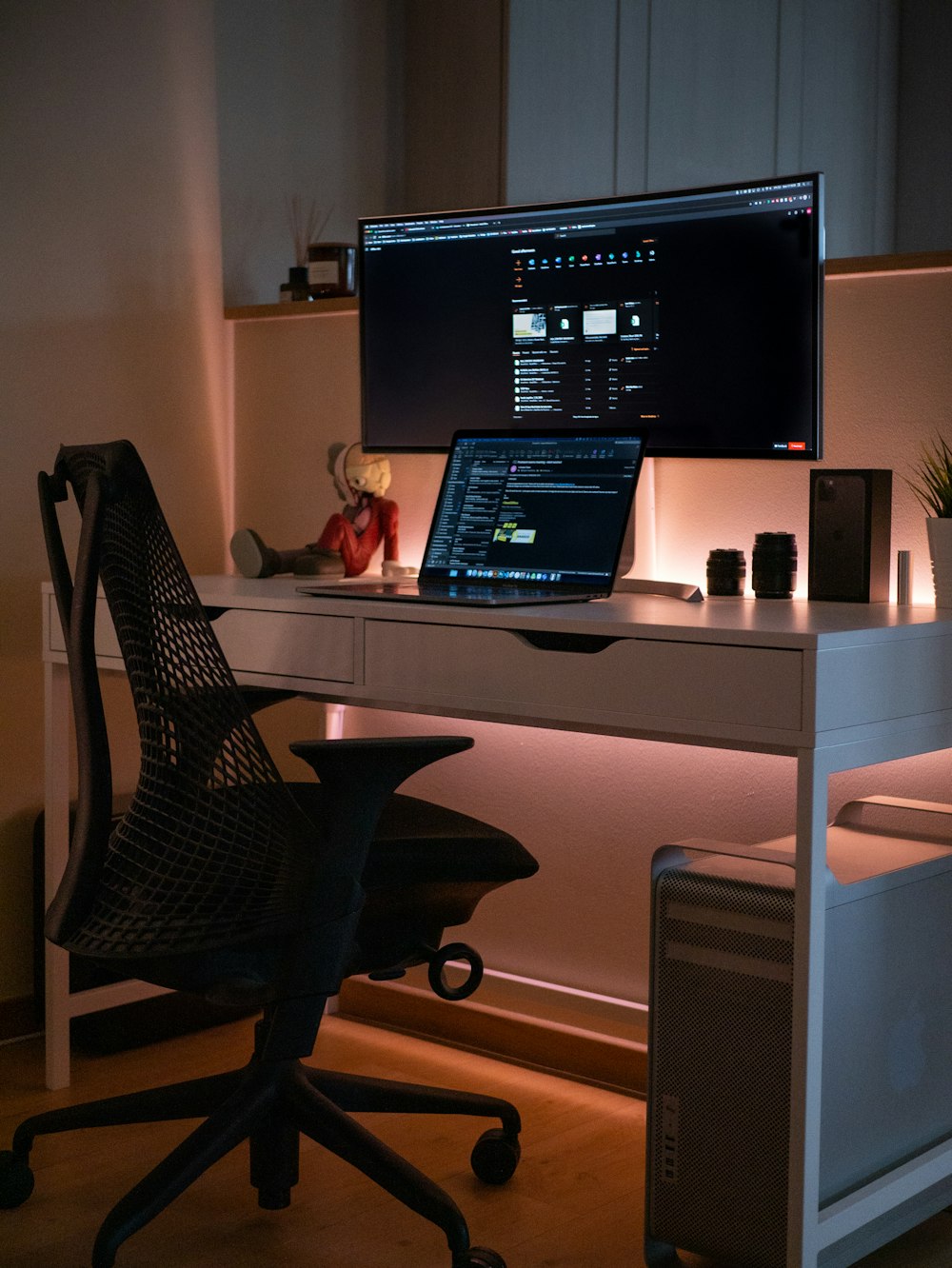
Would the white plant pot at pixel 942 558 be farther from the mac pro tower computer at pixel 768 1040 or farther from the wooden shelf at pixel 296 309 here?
the wooden shelf at pixel 296 309

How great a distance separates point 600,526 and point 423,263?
0.59 meters

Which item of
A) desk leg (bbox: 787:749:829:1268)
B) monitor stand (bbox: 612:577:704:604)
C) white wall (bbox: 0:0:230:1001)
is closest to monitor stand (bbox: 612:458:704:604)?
monitor stand (bbox: 612:577:704:604)

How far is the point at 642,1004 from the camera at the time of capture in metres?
2.34

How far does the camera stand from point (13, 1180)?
189cm

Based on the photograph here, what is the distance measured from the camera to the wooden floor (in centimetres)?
178

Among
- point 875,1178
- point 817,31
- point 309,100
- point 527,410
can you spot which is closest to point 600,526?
point 527,410

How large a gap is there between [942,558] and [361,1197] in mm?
1124

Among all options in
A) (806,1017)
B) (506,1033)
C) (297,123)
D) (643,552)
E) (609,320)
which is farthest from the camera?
(297,123)

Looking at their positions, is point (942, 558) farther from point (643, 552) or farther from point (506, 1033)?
point (506, 1033)

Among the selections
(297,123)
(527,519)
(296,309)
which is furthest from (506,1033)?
(297,123)

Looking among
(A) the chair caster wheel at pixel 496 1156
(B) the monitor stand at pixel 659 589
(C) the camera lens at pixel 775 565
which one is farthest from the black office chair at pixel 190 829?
(C) the camera lens at pixel 775 565

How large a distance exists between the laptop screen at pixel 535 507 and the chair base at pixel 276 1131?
709 mm

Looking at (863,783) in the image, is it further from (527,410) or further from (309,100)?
(309,100)

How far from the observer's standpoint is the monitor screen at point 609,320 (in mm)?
1988
